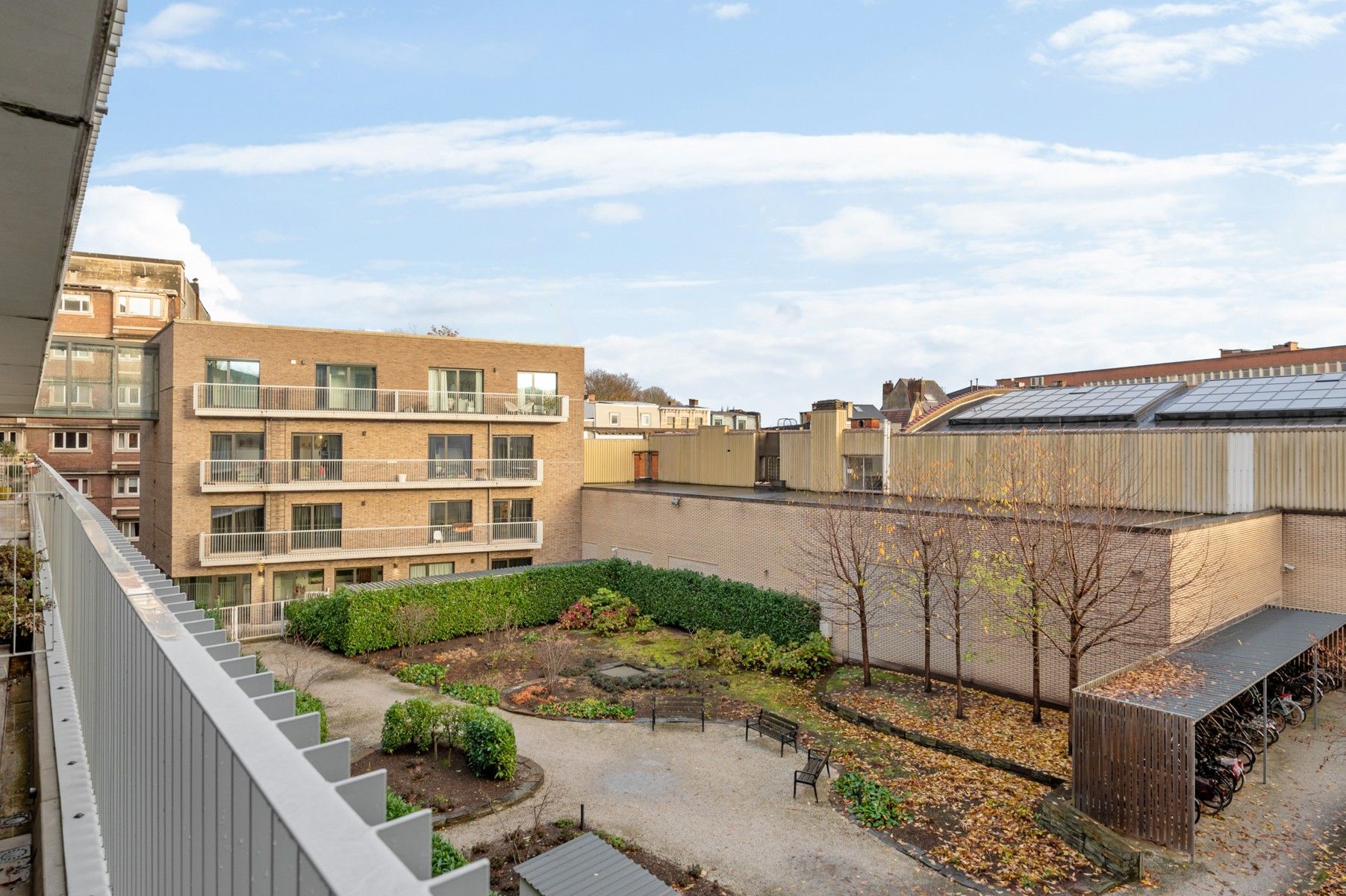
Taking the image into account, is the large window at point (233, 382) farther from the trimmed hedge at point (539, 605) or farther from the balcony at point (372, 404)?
the trimmed hedge at point (539, 605)

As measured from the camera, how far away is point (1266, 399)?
21562 millimetres

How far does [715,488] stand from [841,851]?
2064 centimetres

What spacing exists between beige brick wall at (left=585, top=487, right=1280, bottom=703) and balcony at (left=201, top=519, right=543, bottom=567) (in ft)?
13.5

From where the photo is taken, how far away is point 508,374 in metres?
30.7

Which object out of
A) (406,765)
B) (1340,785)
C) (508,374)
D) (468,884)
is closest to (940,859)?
(1340,785)

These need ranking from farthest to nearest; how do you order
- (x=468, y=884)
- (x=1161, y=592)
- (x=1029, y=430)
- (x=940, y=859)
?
(x=1029, y=430) < (x=1161, y=592) < (x=940, y=859) < (x=468, y=884)

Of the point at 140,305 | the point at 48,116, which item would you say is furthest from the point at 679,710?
the point at 140,305

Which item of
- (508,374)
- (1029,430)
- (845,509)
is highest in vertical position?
(508,374)

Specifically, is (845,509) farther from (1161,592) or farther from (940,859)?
(940,859)

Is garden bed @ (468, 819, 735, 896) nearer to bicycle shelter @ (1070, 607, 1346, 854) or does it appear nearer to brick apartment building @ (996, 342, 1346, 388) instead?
bicycle shelter @ (1070, 607, 1346, 854)

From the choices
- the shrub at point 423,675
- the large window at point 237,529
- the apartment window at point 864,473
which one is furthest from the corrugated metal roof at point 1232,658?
the large window at point 237,529

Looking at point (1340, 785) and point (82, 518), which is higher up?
point (82, 518)

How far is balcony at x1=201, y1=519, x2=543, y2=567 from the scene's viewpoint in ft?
83.6

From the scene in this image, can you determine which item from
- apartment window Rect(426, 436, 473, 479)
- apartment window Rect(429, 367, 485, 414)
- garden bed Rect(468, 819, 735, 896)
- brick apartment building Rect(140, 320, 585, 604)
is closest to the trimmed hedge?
brick apartment building Rect(140, 320, 585, 604)
